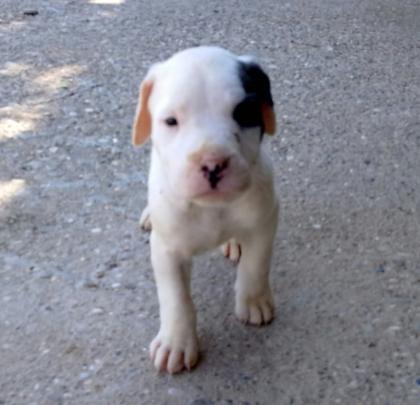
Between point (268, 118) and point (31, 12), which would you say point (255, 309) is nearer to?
point (268, 118)

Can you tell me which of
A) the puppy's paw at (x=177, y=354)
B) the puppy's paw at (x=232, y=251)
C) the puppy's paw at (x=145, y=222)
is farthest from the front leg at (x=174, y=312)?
the puppy's paw at (x=145, y=222)

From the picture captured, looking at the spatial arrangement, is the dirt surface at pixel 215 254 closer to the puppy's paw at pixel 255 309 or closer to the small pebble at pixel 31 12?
the puppy's paw at pixel 255 309

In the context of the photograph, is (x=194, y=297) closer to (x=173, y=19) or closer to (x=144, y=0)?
(x=173, y=19)

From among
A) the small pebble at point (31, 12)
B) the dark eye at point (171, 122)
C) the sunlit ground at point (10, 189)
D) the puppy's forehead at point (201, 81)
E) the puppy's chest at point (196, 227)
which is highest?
the puppy's forehead at point (201, 81)

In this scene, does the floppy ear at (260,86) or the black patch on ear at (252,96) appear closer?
the black patch on ear at (252,96)

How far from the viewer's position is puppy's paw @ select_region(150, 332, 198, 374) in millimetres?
2986

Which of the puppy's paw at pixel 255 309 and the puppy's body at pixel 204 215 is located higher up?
the puppy's body at pixel 204 215

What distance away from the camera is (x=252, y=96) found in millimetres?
2732

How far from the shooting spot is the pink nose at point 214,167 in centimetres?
254

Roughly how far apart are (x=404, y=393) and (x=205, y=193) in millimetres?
932

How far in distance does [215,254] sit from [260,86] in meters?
0.99

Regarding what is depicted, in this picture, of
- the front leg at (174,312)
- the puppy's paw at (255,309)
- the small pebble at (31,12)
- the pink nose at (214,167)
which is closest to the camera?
the pink nose at (214,167)

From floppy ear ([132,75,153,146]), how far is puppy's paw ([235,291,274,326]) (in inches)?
26.3

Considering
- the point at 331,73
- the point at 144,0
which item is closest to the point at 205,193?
the point at 331,73
